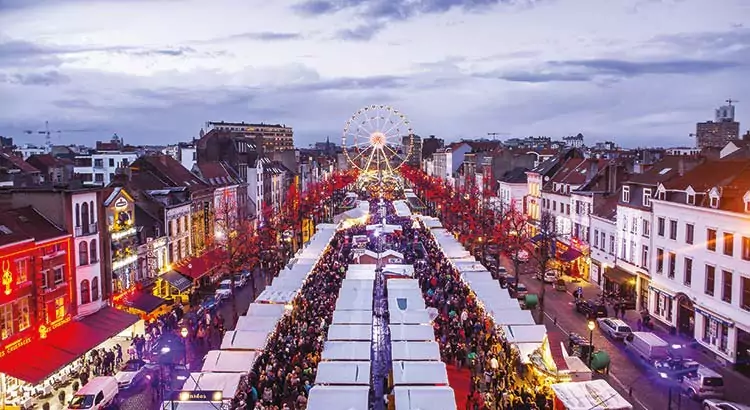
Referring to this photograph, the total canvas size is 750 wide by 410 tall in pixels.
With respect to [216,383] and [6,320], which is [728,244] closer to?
[216,383]

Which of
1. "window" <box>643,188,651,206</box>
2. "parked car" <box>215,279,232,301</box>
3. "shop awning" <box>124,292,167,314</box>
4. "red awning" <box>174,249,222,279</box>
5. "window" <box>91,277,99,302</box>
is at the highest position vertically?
"window" <box>643,188,651,206</box>

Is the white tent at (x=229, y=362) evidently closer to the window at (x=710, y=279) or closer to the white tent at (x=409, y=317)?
the white tent at (x=409, y=317)

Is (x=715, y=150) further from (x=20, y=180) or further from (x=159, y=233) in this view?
(x=20, y=180)

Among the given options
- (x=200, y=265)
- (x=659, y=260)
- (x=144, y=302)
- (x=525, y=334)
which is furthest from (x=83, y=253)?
(x=659, y=260)

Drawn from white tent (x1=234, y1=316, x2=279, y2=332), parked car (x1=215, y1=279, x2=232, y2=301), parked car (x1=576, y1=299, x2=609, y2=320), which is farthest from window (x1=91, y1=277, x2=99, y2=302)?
parked car (x1=576, y1=299, x2=609, y2=320)

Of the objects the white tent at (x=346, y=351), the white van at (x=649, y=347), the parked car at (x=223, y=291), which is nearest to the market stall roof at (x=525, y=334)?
the white van at (x=649, y=347)

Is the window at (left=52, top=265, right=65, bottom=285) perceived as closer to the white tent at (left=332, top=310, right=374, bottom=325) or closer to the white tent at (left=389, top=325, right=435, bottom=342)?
the white tent at (left=332, top=310, right=374, bottom=325)
